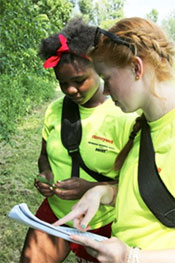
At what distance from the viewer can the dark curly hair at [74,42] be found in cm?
169

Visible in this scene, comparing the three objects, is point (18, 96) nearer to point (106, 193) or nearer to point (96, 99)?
point (96, 99)

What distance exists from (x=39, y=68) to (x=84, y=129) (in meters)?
2.76

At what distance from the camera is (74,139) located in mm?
1711

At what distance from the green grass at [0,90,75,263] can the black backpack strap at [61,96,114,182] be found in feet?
5.41

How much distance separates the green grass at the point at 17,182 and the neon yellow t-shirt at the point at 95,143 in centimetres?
147

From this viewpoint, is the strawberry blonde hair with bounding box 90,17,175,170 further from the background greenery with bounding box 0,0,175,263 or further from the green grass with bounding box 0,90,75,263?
the green grass with bounding box 0,90,75,263

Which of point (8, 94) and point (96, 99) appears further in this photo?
point (8, 94)

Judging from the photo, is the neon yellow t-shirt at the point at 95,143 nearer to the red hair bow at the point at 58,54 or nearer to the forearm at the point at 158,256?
the red hair bow at the point at 58,54

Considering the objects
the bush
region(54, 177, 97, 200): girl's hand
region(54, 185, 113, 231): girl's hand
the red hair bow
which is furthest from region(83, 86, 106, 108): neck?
the bush

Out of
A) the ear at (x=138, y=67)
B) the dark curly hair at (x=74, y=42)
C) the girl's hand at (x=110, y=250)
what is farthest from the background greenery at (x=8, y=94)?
the girl's hand at (x=110, y=250)

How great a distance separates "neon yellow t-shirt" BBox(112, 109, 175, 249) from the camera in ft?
3.48

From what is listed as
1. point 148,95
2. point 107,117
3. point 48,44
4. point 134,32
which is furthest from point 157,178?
point 48,44

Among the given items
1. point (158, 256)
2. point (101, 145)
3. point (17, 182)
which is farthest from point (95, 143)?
point (17, 182)

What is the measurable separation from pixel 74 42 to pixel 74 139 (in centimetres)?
55
